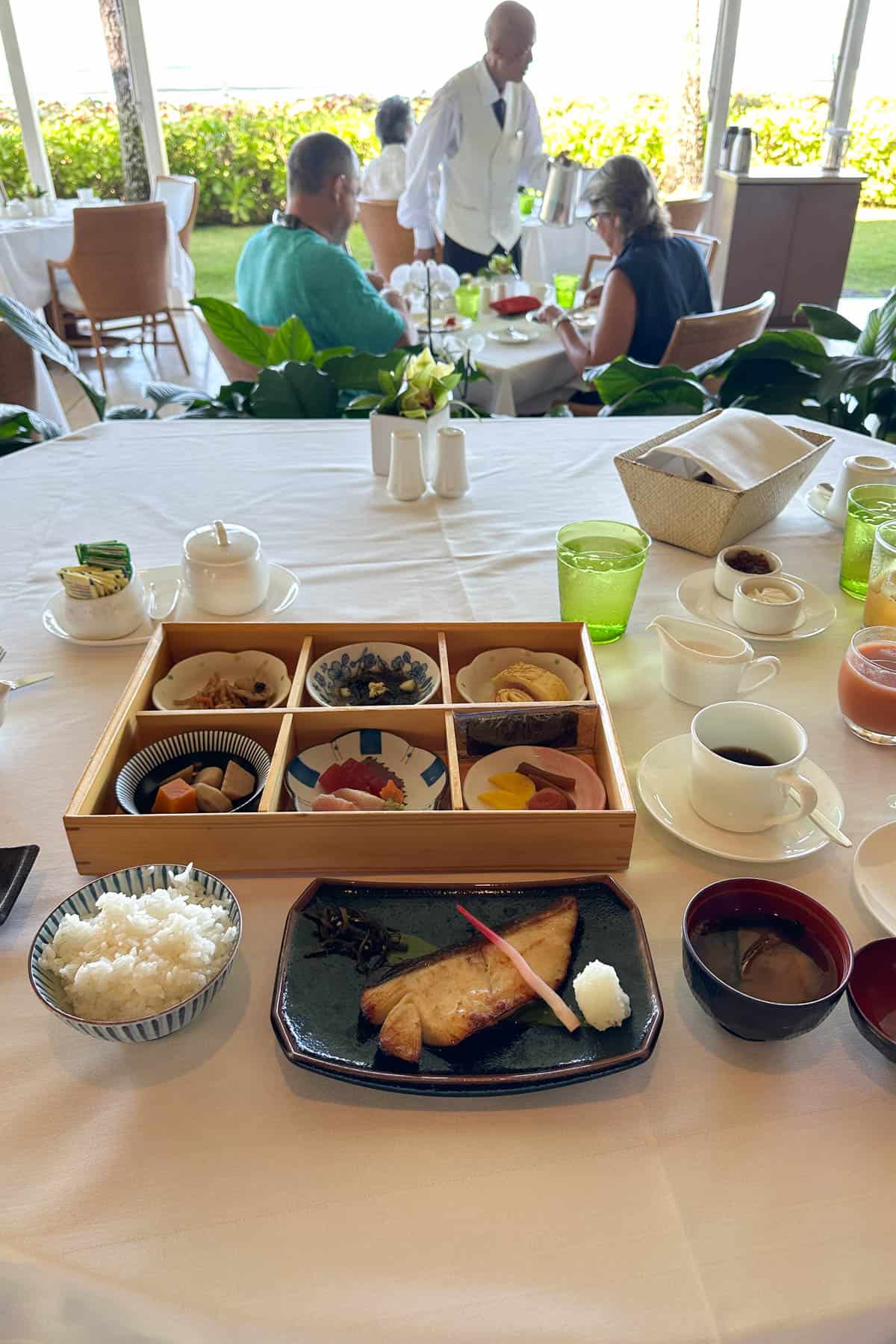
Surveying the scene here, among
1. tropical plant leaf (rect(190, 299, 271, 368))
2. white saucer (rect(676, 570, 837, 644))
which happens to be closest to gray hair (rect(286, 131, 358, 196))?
tropical plant leaf (rect(190, 299, 271, 368))

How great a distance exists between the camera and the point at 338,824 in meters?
0.74

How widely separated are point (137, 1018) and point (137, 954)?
4cm

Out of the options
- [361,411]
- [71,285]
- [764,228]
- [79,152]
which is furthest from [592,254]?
[79,152]

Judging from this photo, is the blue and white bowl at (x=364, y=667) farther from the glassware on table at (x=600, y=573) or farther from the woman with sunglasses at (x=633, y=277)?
the woman with sunglasses at (x=633, y=277)

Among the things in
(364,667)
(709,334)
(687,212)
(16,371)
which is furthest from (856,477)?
(687,212)

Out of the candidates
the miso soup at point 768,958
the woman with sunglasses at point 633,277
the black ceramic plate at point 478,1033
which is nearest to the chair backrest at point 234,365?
the woman with sunglasses at point 633,277

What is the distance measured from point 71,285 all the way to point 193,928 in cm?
450

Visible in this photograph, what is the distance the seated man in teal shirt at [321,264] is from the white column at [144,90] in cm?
342

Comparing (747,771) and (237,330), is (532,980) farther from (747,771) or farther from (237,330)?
(237,330)

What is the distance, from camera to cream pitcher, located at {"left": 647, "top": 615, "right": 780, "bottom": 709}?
0.93 metres

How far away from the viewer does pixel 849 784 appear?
87cm

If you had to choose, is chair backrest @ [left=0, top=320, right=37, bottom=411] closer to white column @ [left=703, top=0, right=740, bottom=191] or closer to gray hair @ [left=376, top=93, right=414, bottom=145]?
gray hair @ [left=376, top=93, right=414, bottom=145]

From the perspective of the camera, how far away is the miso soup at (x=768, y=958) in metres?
0.61

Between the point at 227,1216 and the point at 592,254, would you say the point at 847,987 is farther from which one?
the point at 592,254
